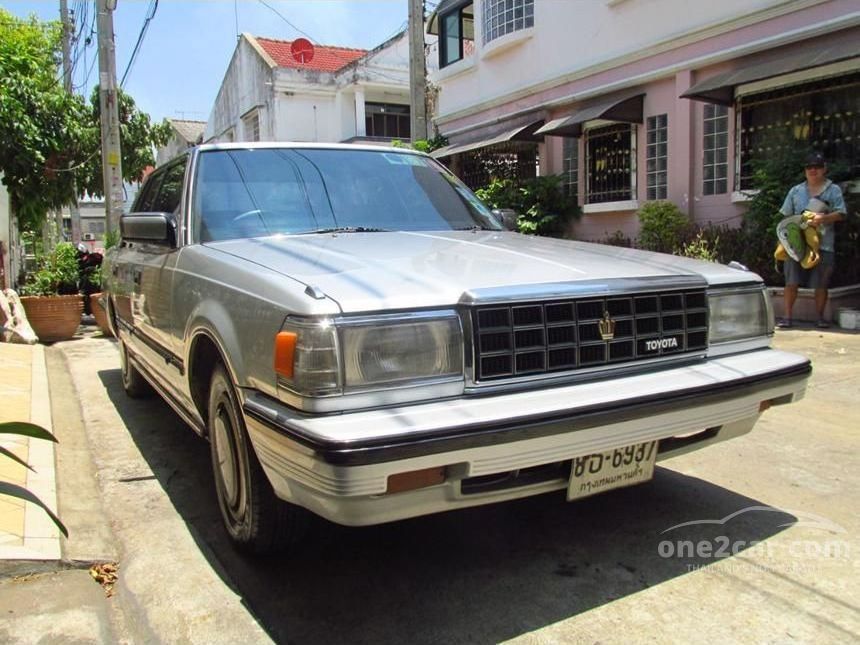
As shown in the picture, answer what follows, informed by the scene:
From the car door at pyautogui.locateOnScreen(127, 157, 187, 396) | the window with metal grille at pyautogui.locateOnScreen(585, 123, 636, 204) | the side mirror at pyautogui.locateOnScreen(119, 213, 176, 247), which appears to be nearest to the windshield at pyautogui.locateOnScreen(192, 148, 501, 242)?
the side mirror at pyautogui.locateOnScreen(119, 213, 176, 247)

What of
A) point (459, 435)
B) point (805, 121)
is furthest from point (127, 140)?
point (459, 435)

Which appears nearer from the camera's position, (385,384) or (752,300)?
(385,384)

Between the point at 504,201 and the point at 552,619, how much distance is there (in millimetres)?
10862

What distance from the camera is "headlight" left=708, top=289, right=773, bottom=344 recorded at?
2939 millimetres

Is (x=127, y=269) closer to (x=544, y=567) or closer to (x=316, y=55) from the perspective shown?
(x=544, y=567)

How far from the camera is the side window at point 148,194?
499 cm

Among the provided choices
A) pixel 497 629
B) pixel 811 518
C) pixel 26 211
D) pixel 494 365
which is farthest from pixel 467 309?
pixel 26 211

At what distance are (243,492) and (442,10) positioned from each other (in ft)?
49.6

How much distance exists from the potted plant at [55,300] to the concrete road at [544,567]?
6018 mm

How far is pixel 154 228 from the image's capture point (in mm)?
3545

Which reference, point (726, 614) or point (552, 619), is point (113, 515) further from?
point (726, 614)

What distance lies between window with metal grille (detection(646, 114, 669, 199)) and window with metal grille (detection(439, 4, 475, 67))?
19.7 feet

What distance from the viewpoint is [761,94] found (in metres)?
9.24

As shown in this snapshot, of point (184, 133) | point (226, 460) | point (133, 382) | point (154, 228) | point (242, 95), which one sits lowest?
point (133, 382)
